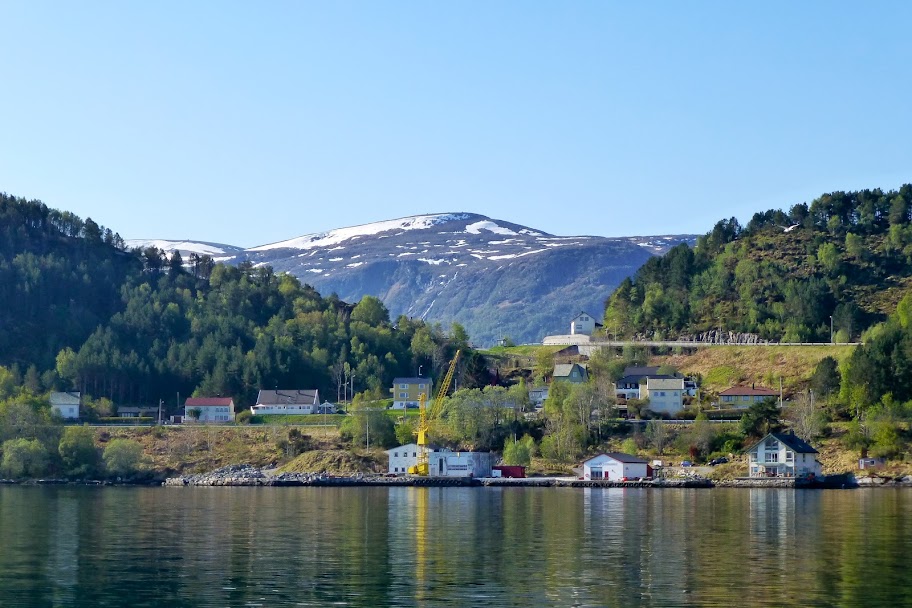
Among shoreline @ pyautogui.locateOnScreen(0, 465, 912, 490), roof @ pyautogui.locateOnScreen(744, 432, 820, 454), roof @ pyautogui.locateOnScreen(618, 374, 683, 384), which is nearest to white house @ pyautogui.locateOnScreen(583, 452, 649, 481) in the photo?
shoreline @ pyautogui.locateOnScreen(0, 465, 912, 490)

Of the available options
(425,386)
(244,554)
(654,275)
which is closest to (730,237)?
(654,275)

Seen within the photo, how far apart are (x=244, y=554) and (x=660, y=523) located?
18.8 meters

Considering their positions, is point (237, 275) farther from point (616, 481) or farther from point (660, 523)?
point (660, 523)

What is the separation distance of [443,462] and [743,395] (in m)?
27.2

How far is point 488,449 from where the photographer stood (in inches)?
4021

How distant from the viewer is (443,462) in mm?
96438

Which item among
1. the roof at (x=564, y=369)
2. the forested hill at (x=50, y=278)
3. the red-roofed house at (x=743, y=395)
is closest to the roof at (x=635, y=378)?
the red-roofed house at (x=743, y=395)

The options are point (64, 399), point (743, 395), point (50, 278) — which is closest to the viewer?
Answer: point (743, 395)

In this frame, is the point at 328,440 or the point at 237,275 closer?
the point at 328,440

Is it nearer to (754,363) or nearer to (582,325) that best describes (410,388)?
(754,363)

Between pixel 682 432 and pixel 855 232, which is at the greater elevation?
pixel 855 232

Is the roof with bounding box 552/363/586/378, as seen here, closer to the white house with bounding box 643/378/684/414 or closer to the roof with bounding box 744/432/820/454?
the white house with bounding box 643/378/684/414

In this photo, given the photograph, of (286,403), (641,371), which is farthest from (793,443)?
(286,403)

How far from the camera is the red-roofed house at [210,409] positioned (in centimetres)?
11769
